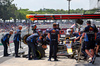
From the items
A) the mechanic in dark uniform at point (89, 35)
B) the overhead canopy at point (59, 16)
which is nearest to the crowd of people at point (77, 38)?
the mechanic in dark uniform at point (89, 35)

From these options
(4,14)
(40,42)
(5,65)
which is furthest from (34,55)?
(4,14)

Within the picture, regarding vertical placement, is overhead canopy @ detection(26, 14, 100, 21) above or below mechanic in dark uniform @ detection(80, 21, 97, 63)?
above

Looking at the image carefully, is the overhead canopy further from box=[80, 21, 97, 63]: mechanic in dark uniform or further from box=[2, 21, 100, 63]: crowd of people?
box=[80, 21, 97, 63]: mechanic in dark uniform

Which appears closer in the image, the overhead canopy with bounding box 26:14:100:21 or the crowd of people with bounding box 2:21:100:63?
the crowd of people with bounding box 2:21:100:63

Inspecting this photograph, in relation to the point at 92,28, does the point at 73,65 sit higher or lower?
lower

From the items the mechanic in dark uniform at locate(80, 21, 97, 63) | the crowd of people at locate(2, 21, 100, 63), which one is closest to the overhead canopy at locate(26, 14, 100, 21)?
the crowd of people at locate(2, 21, 100, 63)

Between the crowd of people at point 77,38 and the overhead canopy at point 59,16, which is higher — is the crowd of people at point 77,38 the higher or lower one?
the lower one

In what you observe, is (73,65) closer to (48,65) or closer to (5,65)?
(48,65)

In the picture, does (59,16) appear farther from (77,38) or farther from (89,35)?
(89,35)

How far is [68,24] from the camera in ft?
58.5

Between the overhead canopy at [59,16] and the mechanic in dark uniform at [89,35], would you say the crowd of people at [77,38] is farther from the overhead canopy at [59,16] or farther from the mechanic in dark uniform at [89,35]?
the overhead canopy at [59,16]

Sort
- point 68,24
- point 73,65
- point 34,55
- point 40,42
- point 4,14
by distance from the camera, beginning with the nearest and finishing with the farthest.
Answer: point 73,65, point 34,55, point 40,42, point 68,24, point 4,14

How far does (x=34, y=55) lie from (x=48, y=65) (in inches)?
94.9

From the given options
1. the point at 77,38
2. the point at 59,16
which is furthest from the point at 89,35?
the point at 59,16
